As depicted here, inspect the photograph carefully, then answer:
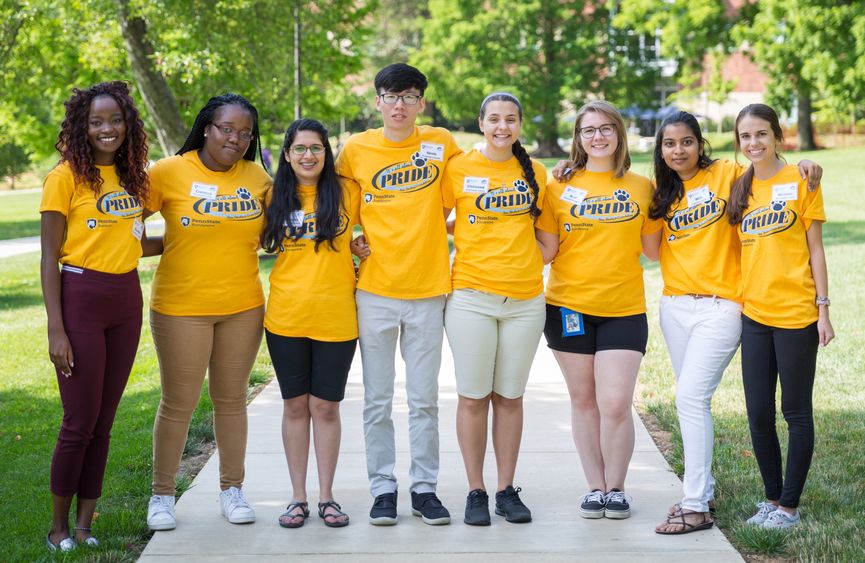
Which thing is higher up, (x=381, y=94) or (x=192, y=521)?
(x=381, y=94)

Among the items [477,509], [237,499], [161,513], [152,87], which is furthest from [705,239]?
[152,87]

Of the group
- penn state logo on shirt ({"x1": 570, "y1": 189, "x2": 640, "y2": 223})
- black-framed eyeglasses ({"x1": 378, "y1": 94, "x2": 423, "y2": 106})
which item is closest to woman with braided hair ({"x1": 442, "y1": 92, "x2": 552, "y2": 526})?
penn state logo on shirt ({"x1": 570, "y1": 189, "x2": 640, "y2": 223})

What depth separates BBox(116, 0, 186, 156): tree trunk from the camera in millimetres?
15641

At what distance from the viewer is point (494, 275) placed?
4773mm

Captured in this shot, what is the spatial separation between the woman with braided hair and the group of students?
0.01 metres

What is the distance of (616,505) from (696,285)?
1.16m

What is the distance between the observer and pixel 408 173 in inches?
190

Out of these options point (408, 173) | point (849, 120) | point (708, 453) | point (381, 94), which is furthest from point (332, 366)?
point (849, 120)

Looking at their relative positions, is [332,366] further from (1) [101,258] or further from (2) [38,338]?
(2) [38,338]

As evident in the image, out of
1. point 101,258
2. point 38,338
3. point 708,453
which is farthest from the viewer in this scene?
point 38,338

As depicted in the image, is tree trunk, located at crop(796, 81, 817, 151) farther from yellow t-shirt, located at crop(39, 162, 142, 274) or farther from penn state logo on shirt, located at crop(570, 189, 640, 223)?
yellow t-shirt, located at crop(39, 162, 142, 274)

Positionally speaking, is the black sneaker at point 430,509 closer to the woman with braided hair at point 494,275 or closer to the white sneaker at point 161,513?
the woman with braided hair at point 494,275

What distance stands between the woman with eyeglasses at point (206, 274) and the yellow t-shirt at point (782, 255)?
2315mm

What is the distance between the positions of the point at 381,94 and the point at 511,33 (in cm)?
4383
